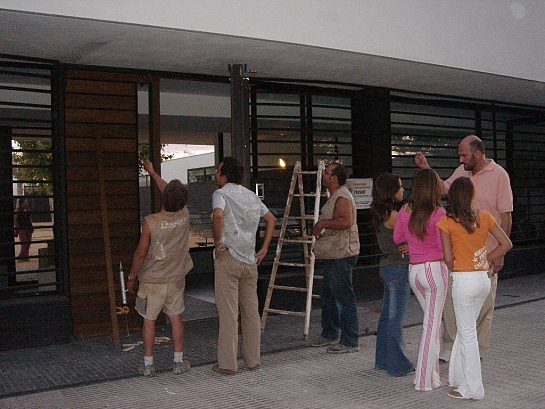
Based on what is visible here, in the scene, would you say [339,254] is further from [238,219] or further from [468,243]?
[468,243]

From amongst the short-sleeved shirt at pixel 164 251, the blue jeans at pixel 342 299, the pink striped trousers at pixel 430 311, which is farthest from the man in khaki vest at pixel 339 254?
the short-sleeved shirt at pixel 164 251

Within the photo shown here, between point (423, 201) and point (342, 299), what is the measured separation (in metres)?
1.71

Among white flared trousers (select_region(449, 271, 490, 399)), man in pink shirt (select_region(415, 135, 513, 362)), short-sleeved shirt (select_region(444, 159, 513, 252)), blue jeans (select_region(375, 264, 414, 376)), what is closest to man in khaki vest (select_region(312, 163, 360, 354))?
blue jeans (select_region(375, 264, 414, 376))

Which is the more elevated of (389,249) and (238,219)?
(238,219)

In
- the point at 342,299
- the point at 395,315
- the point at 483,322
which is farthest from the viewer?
the point at 342,299

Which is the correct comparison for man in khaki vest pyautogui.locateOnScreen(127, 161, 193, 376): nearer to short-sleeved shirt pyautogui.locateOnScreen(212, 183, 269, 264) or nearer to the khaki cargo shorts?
the khaki cargo shorts

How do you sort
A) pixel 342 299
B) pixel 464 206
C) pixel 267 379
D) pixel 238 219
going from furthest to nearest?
pixel 342 299
pixel 238 219
pixel 267 379
pixel 464 206

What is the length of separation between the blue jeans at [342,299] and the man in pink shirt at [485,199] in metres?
0.93

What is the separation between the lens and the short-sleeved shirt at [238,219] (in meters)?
6.14

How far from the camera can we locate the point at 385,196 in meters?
5.91

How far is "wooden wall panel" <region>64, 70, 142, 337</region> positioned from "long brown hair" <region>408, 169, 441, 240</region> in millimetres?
3728

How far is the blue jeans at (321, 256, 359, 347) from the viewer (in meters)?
6.71

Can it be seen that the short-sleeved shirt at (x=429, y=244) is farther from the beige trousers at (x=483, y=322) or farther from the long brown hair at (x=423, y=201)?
the beige trousers at (x=483, y=322)

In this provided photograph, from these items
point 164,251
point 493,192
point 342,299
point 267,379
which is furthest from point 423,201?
point 164,251
